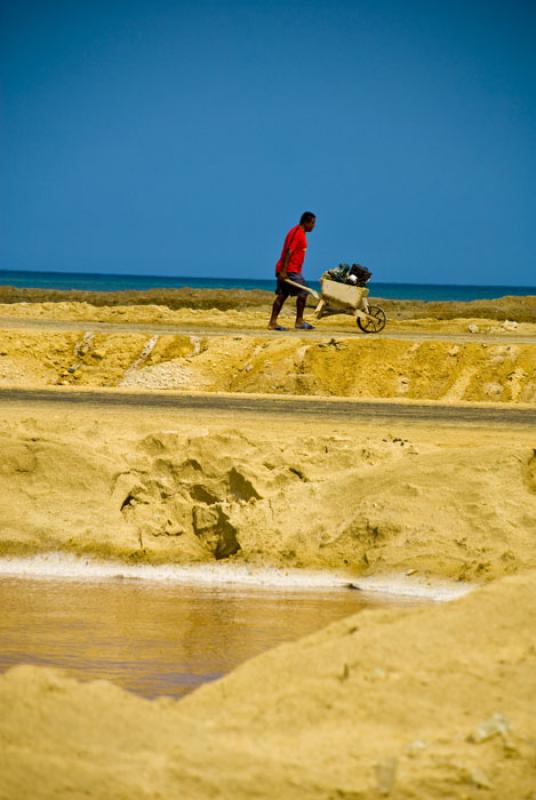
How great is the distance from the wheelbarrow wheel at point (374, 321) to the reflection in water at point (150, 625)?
11.5 meters

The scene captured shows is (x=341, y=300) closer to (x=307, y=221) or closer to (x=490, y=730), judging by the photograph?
(x=307, y=221)

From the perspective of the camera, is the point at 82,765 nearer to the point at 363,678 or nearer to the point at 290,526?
the point at 363,678

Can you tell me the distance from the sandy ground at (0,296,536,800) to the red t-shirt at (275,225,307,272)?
1.27 metres

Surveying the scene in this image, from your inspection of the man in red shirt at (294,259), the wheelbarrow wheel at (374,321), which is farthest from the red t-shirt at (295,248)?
the wheelbarrow wheel at (374,321)

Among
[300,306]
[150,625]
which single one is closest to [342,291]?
[300,306]

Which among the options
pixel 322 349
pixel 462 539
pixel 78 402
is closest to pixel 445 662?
pixel 462 539

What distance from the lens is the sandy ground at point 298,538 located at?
208 inches

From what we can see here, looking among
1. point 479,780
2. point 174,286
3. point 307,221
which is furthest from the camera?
point 174,286

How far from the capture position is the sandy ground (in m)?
5.29

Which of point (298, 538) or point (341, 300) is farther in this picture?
point (341, 300)

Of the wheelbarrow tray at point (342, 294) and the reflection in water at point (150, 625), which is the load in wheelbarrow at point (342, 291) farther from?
the reflection in water at point (150, 625)

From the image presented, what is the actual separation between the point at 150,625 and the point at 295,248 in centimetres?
1166

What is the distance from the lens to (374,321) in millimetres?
21016

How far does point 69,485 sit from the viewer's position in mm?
10914
